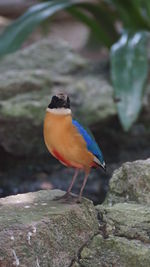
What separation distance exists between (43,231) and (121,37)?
12.2ft

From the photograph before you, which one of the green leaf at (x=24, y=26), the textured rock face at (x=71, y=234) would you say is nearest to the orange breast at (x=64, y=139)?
the textured rock face at (x=71, y=234)

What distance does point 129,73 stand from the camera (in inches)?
212

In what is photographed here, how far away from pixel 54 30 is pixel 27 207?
10.0 m

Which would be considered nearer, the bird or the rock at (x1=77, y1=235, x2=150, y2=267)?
the rock at (x1=77, y1=235, x2=150, y2=267)

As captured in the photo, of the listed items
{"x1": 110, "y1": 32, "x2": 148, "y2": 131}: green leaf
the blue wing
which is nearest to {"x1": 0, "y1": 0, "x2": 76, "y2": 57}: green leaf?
{"x1": 110, "y1": 32, "x2": 148, "y2": 131}: green leaf

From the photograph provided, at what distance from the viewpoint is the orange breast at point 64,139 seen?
2729mm

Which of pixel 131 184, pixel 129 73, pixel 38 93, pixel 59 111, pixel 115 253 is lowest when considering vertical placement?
pixel 115 253

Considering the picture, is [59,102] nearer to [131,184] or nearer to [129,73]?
[131,184]

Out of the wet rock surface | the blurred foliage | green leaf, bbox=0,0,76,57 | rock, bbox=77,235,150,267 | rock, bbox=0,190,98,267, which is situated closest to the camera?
rock, bbox=0,190,98,267

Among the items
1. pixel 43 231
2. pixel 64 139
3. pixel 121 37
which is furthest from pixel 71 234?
pixel 121 37

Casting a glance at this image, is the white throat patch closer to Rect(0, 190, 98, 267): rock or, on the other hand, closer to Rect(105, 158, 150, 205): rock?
Rect(0, 190, 98, 267): rock

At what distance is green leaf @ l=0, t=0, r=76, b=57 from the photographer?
5660 millimetres

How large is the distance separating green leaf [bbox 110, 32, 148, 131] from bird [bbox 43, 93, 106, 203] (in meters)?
2.08

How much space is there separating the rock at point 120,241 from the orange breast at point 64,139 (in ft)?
1.02
